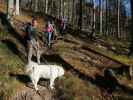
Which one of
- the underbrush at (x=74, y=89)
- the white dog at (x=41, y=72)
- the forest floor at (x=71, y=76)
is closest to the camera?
the white dog at (x=41, y=72)

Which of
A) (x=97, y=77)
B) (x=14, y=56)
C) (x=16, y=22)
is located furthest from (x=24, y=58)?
(x=16, y=22)

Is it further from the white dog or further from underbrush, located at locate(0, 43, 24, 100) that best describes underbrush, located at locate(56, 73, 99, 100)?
underbrush, located at locate(0, 43, 24, 100)

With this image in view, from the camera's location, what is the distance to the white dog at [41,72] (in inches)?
550

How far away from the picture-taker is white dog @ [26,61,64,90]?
1397 cm

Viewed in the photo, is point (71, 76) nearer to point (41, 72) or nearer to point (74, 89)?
point (74, 89)

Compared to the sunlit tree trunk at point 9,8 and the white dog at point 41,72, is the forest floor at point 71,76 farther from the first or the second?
the sunlit tree trunk at point 9,8

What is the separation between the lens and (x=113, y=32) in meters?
64.9

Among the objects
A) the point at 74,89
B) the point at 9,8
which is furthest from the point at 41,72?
the point at 9,8

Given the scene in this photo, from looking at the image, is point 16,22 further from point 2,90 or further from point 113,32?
point 113,32

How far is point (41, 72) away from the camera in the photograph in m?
14.1

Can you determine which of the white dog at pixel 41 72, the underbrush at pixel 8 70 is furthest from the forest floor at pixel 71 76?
the white dog at pixel 41 72

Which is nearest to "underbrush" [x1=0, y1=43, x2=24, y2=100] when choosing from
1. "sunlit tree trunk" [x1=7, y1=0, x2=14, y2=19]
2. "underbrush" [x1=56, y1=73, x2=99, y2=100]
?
"underbrush" [x1=56, y1=73, x2=99, y2=100]

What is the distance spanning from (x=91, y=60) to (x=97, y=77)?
3172 millimetres

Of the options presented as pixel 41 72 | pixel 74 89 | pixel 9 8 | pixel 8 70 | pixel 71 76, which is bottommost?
pixel 74 89
